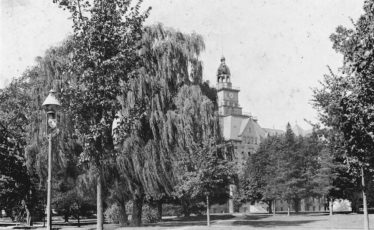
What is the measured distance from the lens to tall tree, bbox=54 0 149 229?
15016 millimetres

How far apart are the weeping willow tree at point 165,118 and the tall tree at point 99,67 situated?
13.3 meters

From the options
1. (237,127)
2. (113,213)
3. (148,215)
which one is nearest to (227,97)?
(237,127)

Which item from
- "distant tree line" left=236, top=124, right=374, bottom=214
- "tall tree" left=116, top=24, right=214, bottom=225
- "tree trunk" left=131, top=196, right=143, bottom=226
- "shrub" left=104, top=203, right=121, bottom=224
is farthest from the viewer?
"distant tree line" left=236, top=124, right=374, bottom=214

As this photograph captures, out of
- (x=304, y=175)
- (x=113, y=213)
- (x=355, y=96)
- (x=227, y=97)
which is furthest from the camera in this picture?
(x=227, y=97)

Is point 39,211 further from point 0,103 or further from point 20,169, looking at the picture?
point 0,103

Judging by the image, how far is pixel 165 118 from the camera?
31.2 m

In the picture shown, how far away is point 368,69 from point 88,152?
9148 mm

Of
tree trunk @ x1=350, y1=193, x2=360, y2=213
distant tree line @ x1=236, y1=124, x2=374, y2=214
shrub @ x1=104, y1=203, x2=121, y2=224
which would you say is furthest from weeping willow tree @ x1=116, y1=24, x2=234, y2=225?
tree trunk @ x1=350, y1=193, x2=360, y2=213

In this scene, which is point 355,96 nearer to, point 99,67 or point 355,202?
point 99,67

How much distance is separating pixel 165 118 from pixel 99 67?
1634 centimetres

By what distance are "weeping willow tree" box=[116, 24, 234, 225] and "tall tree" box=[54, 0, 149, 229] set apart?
13292 millimetres

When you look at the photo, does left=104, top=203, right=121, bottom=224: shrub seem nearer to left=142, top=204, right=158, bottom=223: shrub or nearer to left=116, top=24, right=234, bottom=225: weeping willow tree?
left=116, top=24, right=234, bottom=225: weeping willow tree

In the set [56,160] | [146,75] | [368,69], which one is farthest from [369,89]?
[56,160]

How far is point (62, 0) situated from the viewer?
15445 millimetres
